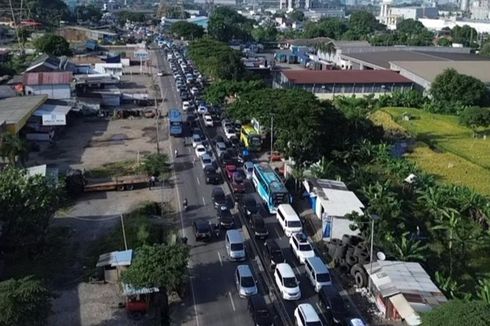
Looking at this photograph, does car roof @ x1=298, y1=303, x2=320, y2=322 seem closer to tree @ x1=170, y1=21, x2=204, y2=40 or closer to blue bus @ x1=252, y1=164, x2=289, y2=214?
blue bus @ x1=252, y1=164, x2=289, y2=214

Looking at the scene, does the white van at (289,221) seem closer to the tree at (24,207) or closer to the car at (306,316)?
the car at (306,316)

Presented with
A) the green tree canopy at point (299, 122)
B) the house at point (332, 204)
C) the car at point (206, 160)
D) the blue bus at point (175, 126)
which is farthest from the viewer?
the blue bus at point (175, 126)

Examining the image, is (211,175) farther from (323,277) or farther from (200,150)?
(323,277)

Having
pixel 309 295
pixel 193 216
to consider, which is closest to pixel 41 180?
pixel 193 216

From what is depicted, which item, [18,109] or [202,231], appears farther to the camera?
[18,109]

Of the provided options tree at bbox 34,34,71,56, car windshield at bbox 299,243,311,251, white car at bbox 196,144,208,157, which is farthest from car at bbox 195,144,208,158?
tree at bbox 34,34,71,56

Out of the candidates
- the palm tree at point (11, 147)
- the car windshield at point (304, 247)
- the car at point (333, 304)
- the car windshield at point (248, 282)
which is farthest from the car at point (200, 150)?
the car at point (333, 304)

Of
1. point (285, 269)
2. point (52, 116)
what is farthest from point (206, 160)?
point (285, 269)
